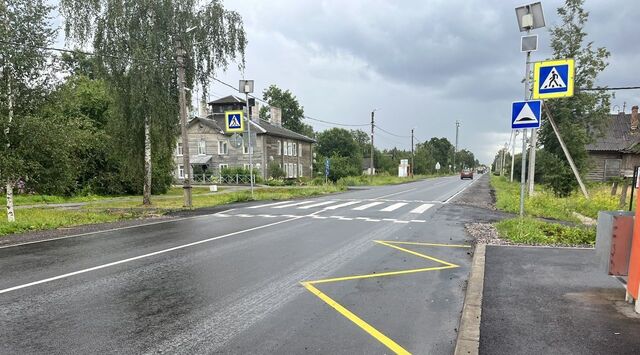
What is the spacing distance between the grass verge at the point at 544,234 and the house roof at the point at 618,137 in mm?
38375

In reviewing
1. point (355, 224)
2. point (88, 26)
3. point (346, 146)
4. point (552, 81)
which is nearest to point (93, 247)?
point (355, 224)

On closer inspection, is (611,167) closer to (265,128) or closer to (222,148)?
(265,128)

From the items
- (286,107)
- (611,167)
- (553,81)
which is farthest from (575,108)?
(286,107)

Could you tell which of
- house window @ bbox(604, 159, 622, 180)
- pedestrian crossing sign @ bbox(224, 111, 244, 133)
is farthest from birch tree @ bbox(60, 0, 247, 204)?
house window @ bbox(604, 159, 622, 180)

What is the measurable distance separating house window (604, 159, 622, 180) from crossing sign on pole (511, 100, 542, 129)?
41.7m

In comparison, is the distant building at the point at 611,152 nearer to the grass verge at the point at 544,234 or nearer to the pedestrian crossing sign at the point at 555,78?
the grass verge at the point at 544,234

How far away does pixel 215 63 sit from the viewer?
73.7 feet

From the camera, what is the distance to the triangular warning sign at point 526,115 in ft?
31.8

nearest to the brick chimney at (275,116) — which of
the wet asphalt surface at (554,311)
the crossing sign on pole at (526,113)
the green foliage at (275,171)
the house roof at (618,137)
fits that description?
the green foliage at (275,171)

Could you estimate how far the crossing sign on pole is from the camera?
9656 mm

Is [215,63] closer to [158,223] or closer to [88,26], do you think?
[88,26]

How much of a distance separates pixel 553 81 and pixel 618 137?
4483 cm

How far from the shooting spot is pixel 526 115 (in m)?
9.80

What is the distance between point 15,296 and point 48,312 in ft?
3.47
